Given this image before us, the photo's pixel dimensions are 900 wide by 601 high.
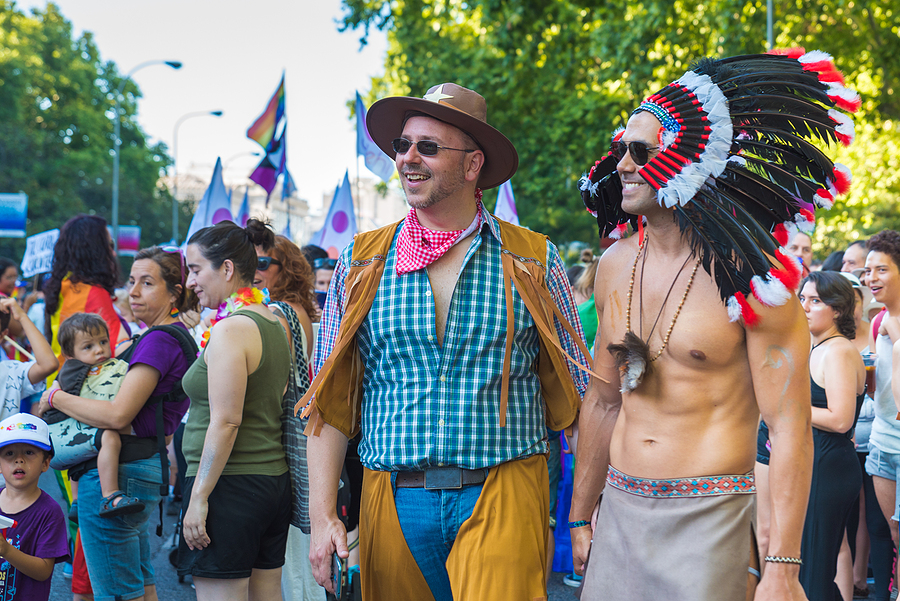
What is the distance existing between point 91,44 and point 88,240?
41.7 meters

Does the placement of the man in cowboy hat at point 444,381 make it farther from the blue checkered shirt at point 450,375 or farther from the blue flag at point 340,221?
the blue flag at point 340,221

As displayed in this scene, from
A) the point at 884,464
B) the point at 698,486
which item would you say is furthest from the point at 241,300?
the point at 884,464

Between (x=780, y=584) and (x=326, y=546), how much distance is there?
55.0 inches

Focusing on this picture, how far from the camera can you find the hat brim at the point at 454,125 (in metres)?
2.88

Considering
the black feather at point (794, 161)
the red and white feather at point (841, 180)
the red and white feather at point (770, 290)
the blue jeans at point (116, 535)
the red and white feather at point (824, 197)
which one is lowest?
the blue jeans at point (116, 535)

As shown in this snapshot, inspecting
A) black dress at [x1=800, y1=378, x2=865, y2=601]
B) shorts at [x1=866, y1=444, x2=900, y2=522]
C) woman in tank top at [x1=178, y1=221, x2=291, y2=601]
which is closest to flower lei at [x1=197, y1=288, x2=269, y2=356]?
woman in tank top at [x1=178, y1=221, x2=291, y2=601]

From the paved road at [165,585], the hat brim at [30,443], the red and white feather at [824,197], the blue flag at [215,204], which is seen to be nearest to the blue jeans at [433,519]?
the red and white feather at [824,197]

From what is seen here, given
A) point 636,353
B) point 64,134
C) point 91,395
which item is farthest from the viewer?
point 64,134

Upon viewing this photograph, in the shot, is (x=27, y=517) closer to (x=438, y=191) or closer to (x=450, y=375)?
(x=450, y=375)

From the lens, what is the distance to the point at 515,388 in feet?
9.20

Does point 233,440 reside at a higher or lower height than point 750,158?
lower

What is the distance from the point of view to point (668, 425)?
243 centimetres

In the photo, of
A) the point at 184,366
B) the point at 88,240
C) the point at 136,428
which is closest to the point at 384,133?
the point at 184,366

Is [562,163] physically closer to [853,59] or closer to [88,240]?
[853,59]
